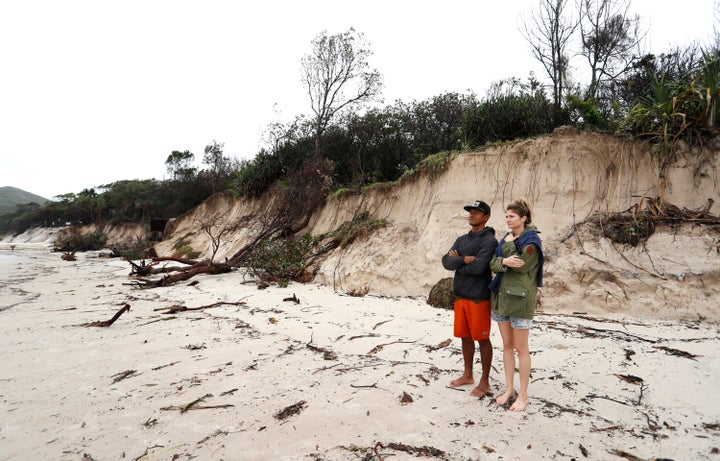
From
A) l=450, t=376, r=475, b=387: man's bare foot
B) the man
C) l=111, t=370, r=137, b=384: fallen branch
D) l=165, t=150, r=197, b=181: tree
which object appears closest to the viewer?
the man

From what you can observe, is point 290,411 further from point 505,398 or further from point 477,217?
point 477,217

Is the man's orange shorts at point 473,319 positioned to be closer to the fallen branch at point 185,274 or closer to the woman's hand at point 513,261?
the woman's hand at point 513,261

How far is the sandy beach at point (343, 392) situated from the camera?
2.34m

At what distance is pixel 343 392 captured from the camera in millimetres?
3125

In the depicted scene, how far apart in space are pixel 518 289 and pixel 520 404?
923 millimetres

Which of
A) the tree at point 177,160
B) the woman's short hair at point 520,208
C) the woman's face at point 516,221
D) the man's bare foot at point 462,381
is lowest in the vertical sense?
the man's bare foot at point 462,381

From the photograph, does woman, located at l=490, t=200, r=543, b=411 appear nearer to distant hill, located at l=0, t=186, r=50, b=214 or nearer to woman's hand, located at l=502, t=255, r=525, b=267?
woman's hand, located at l=502, t=255, r=525, b=267

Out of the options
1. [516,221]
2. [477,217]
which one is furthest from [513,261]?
[477,217]

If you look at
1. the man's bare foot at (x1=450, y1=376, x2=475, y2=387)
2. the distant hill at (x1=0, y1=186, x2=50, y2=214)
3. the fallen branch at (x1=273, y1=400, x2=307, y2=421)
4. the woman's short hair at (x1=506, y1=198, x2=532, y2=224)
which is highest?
the distant hill at (x1=0, y1=186, x2=50, y2=214)

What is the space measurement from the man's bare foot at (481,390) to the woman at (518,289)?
16cm

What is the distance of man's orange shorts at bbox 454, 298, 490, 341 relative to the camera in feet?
10.1

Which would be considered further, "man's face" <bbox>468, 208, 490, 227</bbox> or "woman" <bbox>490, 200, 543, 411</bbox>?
"man's face" <bbox>468, 208, 490, 227</bbox>

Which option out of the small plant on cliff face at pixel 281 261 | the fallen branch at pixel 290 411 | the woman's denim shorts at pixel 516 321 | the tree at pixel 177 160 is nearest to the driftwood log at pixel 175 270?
the small plant on cliff face at pixel 281 261

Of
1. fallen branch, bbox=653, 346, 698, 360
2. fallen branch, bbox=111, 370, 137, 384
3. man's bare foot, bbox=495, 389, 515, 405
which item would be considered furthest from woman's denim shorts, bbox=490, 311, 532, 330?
fallen branch, bbox=111, 370, 137, 384
